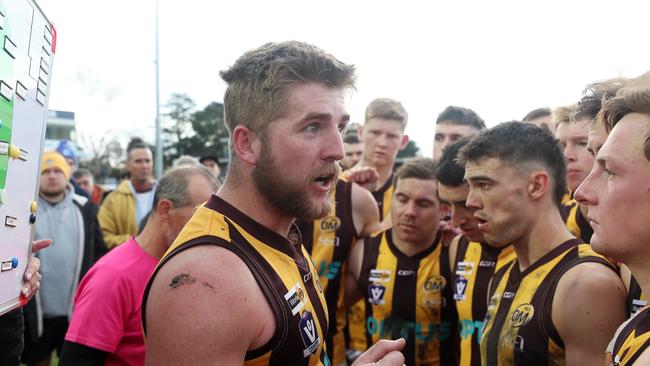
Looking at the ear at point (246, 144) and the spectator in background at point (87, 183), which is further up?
the spectator in background at point (87, 183)

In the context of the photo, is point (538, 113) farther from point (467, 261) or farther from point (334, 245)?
point (334, 245)

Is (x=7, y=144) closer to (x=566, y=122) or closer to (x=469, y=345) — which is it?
(x=469, y=345)

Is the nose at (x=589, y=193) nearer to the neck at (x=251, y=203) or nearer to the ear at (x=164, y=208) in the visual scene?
the neck at (x=251, y=203)

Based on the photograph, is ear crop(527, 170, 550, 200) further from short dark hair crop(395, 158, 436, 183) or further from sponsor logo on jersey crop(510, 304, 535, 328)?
short dark hair crop(395, 158, 436, 183)

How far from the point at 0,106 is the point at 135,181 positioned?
18.8ft

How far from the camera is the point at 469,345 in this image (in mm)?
3547

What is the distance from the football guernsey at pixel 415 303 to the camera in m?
4.05

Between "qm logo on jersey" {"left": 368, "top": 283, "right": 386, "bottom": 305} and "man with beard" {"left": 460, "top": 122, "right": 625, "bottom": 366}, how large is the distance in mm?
1004

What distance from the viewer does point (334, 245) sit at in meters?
4.65

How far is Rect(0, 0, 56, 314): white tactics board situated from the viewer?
1953 millimetres

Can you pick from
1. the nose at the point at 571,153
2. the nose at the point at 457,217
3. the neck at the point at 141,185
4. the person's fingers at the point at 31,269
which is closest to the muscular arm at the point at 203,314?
the person's fingers at the point at 31,269

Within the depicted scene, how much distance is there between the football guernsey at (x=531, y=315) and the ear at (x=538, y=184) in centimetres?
31

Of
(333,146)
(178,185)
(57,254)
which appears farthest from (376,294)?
(57,254)

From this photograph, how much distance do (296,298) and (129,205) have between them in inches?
220
